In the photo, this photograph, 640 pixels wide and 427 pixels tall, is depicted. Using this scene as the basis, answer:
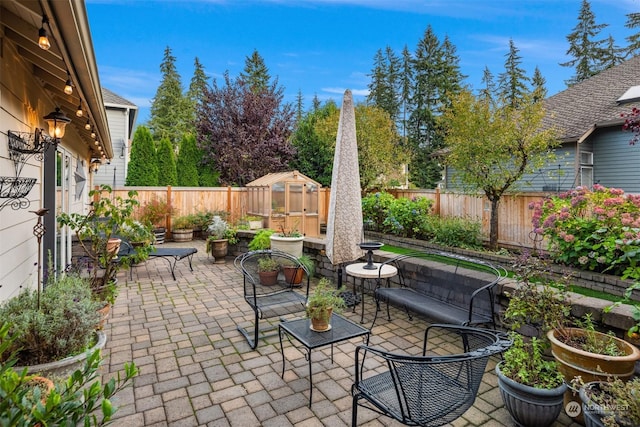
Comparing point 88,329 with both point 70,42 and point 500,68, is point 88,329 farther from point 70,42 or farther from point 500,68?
point 500,68

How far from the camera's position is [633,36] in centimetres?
1819

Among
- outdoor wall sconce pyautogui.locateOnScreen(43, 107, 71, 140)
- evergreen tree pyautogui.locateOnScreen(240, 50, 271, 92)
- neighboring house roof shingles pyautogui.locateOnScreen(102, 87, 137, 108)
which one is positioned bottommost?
outdoor wall sconce pyautogui.locateOnScreen(43, 107, 71, 140)

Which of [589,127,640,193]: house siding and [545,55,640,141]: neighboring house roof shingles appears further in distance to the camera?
[545,55,640,141]: neighboring house roof shingles

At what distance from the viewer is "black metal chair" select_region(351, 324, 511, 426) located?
1771mm

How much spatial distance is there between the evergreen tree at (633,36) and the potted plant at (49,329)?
2287 centimetres

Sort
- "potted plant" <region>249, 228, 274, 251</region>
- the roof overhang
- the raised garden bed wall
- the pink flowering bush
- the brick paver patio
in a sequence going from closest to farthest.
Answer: the roof overhang < the brick paver patio < the raised garden bed wall < the pink flowering bush < "potted plant" <region>249, 228, 274, 251</region>

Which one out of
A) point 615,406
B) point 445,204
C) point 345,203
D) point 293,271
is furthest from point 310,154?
point 615,406

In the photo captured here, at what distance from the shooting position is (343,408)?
243 centimetres

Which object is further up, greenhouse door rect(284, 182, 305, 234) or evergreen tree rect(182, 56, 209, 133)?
evergreen tree rect(182, 56, 209, 133)

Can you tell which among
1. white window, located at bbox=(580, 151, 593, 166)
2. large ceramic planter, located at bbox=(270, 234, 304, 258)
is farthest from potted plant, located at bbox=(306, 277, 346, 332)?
white window, located at bbox=(580, 151, 593, 166)

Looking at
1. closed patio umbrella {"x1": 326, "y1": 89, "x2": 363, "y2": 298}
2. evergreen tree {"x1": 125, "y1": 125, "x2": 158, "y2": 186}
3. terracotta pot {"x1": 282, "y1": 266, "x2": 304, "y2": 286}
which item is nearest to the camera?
closed patio umbrella {"x1": 326, "y1": 89, "x2": 363, "y2": 298}

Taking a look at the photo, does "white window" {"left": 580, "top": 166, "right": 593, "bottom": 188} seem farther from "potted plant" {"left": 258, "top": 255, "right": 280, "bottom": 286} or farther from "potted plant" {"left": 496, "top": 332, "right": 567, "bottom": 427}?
"potted plant" {"left": 496, "top": 332, "right": 567, "bottom": 427}

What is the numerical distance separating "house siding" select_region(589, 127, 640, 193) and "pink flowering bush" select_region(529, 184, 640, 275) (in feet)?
18.2

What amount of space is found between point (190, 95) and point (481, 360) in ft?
94.5
